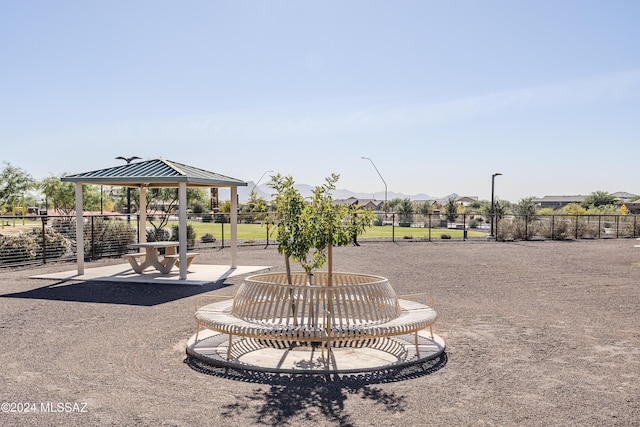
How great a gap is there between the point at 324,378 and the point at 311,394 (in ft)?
1.89

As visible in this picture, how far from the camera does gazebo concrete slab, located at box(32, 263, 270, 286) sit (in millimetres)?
14148

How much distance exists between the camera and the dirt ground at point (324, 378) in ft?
17.6

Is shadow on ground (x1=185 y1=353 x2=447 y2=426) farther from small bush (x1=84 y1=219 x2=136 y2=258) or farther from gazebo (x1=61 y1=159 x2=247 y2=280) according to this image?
small bush (x1=84 y1=219 x2=136 y2=258)

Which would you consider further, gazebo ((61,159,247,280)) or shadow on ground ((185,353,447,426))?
gazebo ((61,159,247,280))

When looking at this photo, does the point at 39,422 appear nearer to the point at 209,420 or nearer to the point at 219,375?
the point at 209,420

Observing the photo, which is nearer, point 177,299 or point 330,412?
point 330,412

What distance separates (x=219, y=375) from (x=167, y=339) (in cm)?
194

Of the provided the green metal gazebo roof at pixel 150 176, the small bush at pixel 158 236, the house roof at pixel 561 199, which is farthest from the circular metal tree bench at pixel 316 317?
the house roof at pixel 561 199

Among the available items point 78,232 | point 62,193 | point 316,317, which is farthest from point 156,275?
point 62,193

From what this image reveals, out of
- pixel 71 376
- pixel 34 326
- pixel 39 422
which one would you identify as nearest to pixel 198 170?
pixel 34 326

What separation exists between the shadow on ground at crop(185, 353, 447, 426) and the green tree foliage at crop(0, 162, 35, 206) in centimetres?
5584

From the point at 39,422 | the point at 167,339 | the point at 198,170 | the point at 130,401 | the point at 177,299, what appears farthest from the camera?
the point at 198,170

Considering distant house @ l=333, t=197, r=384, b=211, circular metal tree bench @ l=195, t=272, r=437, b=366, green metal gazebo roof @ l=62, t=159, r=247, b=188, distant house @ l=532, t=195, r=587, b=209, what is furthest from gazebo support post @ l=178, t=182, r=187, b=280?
distant house @ l=532, t=195, r=587, b=209

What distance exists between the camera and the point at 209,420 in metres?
5.20
